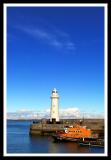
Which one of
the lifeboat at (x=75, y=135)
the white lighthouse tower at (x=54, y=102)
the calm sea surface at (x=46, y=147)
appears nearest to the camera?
the calm sea surface at (x=46, y=147)

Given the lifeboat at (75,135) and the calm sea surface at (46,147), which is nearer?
the calm sea surface at (46,147)

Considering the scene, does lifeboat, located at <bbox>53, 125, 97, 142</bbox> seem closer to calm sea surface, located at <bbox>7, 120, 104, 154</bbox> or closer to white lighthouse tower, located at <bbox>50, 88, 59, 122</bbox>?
calm sea surface, located at <bbox>7, 120, 104, 154</bbox>

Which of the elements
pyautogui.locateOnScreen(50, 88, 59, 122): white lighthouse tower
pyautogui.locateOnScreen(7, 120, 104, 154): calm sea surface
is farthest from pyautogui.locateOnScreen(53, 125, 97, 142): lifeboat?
pyautogui.locateOnScreen(50, 88, 59, 122): white lighthouse tower

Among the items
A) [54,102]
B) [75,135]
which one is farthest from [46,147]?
[54,102]

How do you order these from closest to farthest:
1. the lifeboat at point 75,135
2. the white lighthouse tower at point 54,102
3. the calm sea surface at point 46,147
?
the calm sea surface at point 46,147 < the lifeboat at point 75,135 < the white lighthouse tower at point 54,102

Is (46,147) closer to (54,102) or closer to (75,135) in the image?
(75,135)

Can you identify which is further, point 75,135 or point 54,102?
point 54,102

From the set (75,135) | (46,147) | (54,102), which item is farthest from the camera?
(54,102)

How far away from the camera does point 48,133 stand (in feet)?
60.1

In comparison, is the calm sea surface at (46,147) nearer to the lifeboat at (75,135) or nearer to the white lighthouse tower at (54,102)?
the lifeboat at (75,135)

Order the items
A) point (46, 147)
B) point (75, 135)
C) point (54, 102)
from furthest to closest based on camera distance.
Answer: point (54, 102) < point (75, 135) < point (46, 147)

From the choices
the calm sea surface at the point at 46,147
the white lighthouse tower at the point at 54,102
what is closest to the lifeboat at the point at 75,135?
the calm sea surface at the point at 46,147

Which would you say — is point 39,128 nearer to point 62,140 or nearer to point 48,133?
point 48,133

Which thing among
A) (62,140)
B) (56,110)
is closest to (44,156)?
(62,140)
